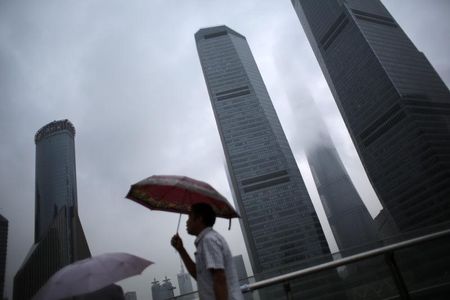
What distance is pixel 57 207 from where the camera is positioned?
98312mm

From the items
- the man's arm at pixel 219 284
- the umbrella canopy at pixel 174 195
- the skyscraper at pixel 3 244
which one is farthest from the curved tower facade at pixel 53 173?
the man's arm at pixel 219 284

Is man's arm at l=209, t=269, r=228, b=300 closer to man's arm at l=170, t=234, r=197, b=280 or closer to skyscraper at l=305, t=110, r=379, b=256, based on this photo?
man's arm at l=170, t=234, r=197, b=280

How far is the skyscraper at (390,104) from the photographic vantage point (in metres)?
75.3

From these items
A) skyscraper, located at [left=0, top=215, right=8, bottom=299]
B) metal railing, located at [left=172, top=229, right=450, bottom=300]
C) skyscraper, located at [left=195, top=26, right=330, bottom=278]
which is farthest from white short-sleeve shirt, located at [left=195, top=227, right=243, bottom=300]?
skyscraper, located at [left=0, top=215, right=8, bottom=299]

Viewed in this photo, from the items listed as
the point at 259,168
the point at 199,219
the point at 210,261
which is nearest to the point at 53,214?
the point at 259,168

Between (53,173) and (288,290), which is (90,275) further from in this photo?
(53,173)

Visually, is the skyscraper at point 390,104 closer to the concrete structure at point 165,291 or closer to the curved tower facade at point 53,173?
the concrete structure at point 165,291

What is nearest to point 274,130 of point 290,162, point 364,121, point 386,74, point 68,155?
point 290,162

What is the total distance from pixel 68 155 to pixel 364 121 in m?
110

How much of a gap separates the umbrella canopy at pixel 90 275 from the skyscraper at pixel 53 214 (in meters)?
71.4

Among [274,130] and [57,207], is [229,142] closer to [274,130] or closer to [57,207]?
[274,130]

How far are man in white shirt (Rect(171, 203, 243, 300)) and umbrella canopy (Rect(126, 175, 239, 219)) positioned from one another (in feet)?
0.79

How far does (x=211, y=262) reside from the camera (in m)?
1.83

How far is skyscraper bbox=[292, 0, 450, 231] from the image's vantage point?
7531 centimetres
